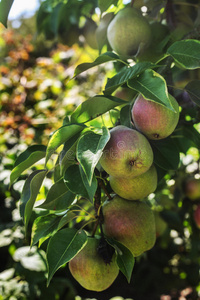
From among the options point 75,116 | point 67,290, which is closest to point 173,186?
point 67,290

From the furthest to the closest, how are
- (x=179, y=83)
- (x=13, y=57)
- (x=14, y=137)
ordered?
(x=13, y=57) < (x=14, y=137) < (x=179, y=83)

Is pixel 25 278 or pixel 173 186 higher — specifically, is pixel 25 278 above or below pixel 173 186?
above

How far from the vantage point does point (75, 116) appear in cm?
85

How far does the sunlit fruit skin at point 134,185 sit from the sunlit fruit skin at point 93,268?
0.15 meters

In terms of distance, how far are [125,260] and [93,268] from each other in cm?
10

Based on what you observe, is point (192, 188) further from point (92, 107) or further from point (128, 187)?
point (92, 107)

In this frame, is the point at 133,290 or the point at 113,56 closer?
the point at 113,56

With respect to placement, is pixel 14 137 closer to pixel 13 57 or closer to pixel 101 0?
pixel 13 57

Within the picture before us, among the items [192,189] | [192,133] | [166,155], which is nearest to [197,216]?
[192,189]

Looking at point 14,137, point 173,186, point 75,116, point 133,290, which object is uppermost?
point 75,116

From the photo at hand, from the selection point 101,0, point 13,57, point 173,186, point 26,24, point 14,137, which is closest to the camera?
point 101,0

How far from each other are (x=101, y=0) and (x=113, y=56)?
27 cm

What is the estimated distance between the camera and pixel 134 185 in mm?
881

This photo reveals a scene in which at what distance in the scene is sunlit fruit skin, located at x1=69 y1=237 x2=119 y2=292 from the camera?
2.79ft
